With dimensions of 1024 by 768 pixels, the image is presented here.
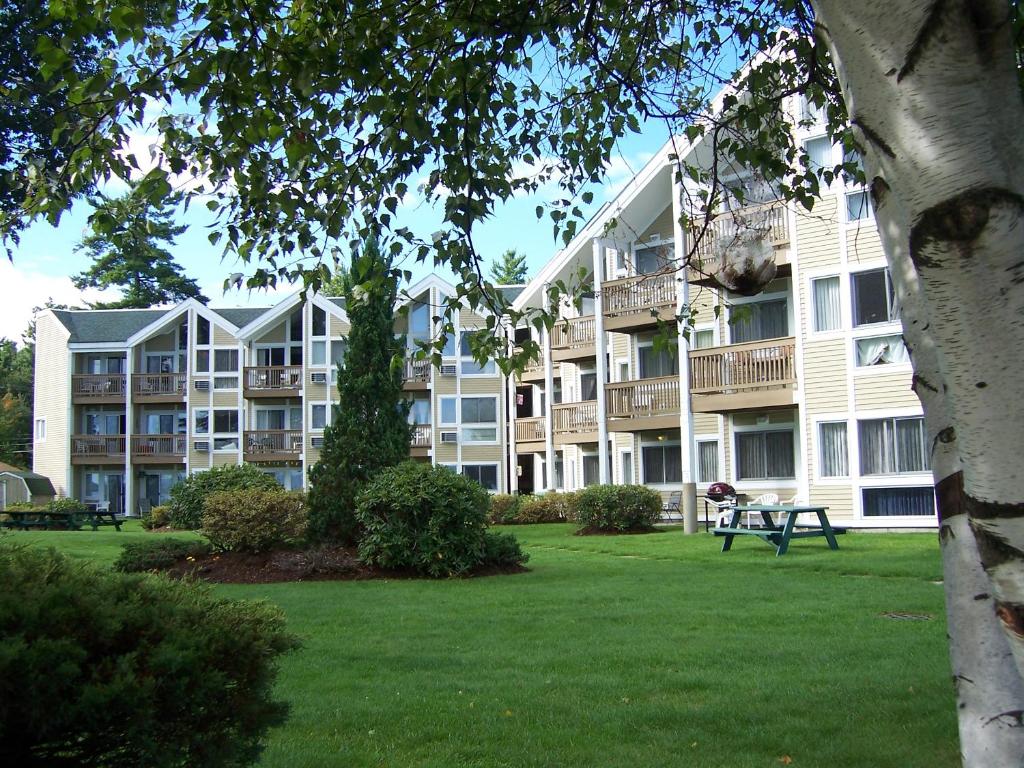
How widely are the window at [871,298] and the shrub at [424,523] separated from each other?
45.2 feet

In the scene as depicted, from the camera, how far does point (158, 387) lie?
53156mm

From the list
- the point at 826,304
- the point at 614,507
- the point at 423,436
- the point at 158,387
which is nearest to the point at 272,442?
the point at 423,436

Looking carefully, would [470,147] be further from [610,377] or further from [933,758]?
[610,377]

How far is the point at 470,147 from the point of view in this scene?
7734mm

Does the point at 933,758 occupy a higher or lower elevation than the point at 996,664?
lower

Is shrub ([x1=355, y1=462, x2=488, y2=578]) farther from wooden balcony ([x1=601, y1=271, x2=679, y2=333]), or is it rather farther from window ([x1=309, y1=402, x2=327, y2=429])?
window ([x1=309, y1=402, x2=327, y2=429])

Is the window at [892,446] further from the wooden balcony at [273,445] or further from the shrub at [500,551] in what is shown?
the wooden balcony at [273,445]

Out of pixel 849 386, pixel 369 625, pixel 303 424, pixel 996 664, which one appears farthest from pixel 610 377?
pixel 996 664

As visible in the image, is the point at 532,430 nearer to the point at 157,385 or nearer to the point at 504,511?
the point at 504,511

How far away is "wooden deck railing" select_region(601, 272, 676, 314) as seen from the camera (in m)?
30.8

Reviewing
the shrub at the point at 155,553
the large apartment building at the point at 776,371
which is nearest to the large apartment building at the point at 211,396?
the large apartment building at the point at 776,371

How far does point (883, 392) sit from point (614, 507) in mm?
7432

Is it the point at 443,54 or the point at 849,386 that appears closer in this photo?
the point at 443,54

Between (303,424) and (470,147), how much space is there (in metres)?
43.1
